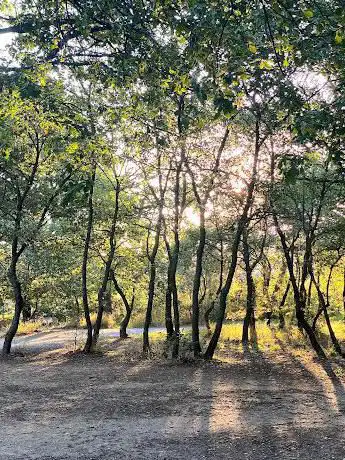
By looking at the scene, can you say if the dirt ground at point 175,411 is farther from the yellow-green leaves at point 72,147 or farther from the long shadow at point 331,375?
the yellow-green leaves at point 72,147

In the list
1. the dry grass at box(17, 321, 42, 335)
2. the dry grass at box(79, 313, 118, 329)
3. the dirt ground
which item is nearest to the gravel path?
the dirt ground

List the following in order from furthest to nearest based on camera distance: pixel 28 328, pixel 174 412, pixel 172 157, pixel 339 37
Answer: pixel 28 328
pixel 172 157
pixel 174 412
pixel 339 37

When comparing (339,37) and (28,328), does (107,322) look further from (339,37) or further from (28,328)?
(339,37)

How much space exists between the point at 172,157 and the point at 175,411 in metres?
6.19

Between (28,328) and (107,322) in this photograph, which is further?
(107,322)

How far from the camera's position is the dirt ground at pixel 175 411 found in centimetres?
568

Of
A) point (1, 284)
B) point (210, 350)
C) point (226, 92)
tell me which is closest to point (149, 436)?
point (226, 92)

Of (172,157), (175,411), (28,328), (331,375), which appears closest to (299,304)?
(331,375)

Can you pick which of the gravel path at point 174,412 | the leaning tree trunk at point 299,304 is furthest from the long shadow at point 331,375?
the leaning tree trunk at point 299,304

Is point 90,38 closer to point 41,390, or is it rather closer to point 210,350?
point 41,390

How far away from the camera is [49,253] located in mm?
17344

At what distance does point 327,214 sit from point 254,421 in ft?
31.2

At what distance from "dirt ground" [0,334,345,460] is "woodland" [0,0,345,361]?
3.12m

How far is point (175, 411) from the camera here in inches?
309
